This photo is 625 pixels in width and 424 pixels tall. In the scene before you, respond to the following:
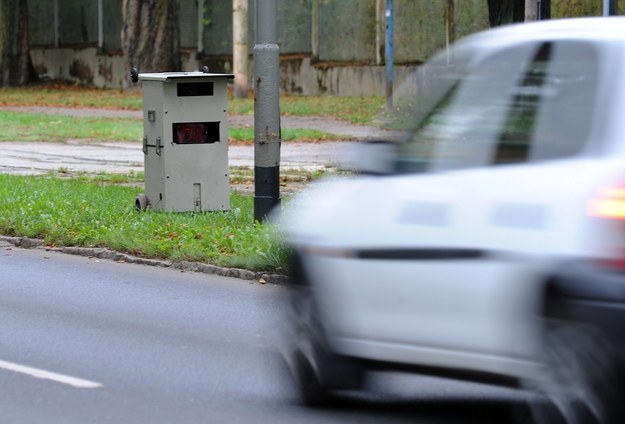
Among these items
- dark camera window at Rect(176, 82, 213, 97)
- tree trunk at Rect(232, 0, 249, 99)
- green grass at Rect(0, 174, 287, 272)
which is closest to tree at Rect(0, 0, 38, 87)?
tree trunk at Rect(232, 0, 249, 99)

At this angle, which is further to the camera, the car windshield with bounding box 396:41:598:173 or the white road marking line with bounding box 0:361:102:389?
the white road marking line with bounding box 0:361:102:389

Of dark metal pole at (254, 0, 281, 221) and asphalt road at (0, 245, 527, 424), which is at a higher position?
dark metal pole at (254, 0, 281, 221)

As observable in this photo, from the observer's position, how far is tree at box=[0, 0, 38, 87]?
4684cm

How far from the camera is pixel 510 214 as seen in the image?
623 cm

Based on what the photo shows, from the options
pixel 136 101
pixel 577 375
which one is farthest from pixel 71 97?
pixel 577 375

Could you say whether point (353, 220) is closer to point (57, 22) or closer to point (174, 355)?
point (174, 355)

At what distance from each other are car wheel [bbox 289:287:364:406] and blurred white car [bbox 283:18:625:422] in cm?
1

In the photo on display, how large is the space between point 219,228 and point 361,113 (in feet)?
64.7

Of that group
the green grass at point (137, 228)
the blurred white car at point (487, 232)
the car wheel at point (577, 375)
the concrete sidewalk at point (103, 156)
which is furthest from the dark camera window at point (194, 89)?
the car wheel at point (577, 375)

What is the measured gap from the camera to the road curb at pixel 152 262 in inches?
470

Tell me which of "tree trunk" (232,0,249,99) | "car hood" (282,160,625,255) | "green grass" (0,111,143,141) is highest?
"tree trunk" (232,0,249,99)

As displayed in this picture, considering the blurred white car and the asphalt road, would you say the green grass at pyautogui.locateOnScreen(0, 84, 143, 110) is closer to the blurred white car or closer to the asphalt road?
the asphalt road

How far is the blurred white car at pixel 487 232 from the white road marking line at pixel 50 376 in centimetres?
138

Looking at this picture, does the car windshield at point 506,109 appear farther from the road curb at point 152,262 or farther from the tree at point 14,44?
the tree at point 14,44
